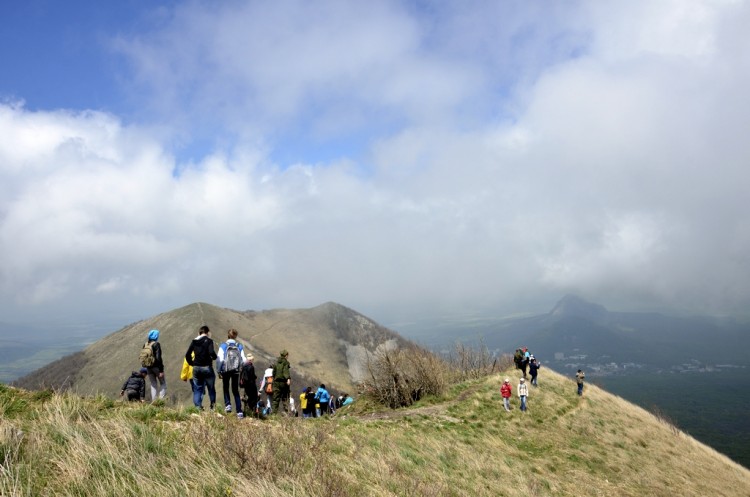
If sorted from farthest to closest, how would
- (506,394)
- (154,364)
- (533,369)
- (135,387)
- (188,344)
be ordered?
(188,344), (533,369), (506,394), (154,364), (135,387)

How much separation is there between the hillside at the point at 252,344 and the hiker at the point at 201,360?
186ft

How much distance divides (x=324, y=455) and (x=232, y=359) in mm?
4720

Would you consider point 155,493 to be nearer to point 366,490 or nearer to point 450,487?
point 366,490

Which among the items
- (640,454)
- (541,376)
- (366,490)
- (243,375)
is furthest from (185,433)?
(541,376)

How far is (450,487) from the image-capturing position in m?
9.34

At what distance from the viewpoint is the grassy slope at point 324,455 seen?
5.22 m

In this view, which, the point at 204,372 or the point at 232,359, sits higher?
the point at 232,359

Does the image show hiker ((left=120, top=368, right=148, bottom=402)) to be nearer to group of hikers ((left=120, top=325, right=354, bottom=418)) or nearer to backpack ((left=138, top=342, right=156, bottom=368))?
group of hikers ((left=120, top=325, right=354, bottom=418))

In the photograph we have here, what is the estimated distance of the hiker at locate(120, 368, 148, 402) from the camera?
11.7 meters

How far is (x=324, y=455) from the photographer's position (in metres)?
8.19

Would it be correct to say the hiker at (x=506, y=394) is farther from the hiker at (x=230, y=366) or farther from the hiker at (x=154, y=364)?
the hiker at (x=154, y=364)

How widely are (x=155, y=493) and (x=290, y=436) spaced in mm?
4069

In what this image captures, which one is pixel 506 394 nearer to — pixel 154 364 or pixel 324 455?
pixel 324 455

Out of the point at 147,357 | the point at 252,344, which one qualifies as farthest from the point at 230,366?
the point at 252,344
